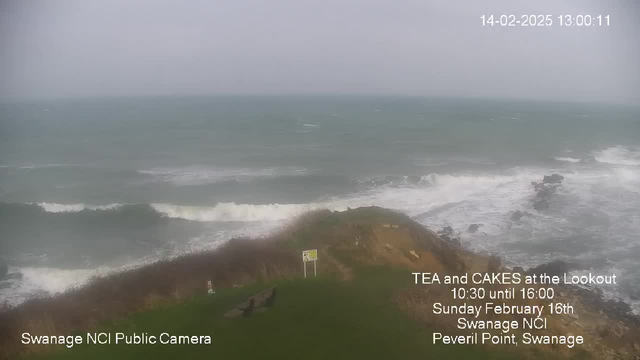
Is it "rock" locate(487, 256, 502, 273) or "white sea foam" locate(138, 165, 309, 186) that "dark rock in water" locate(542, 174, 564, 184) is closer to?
"rock" locate(487, 256, 502, 273)

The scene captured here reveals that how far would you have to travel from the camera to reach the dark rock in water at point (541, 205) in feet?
32.9

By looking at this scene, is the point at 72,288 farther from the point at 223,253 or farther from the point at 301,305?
the point at 301,305

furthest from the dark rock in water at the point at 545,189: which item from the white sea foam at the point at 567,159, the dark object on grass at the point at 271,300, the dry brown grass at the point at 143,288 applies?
the dark object on grass at the point at 271,300

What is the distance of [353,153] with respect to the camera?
15531 mm

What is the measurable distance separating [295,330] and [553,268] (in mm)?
5770

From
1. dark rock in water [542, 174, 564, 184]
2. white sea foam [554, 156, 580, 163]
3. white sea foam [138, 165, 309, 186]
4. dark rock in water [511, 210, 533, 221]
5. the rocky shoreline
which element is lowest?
the rocky shoreline

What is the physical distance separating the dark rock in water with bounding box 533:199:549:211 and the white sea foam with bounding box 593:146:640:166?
216 inches

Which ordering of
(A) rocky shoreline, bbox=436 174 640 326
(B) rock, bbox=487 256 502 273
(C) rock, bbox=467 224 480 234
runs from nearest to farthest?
(B) rock, bbox=487 256 502 273 < (A) rocky shoreline, bbox=436 174 640 326 < (C) rock, bbox=467 224 480 234

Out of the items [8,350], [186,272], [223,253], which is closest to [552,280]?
[223,253]

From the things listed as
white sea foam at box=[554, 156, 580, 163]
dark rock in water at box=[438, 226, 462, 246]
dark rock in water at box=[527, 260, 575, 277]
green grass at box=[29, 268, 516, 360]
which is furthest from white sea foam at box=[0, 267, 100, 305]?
white sea foam at box=[554, 156, 580, 163]

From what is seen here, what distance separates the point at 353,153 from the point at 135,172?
834 cm

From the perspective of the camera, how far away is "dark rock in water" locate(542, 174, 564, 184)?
11.7 meters

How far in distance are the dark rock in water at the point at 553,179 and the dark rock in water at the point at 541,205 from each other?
141 centimetres

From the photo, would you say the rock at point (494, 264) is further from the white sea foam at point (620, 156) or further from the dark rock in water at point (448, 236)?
the white sea foam at point (620, 156)
